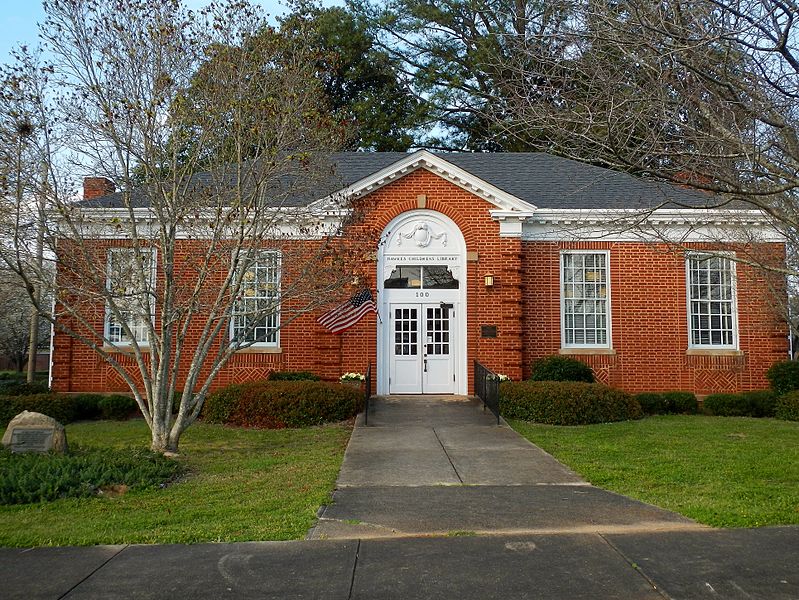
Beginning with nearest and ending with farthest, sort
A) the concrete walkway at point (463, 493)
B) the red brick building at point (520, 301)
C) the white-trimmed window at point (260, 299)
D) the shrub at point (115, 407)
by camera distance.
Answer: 1. the concrete walkway at point (463, 493)
2. the white-trimmed window at point (260, 299)
3. the shrub at point (115, 407)
4. the red brick building at point (520, 301)

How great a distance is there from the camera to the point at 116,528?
20.1 ft

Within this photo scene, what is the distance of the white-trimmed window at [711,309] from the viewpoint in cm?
1634

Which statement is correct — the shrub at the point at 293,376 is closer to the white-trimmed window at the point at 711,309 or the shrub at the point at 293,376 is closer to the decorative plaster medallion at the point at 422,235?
the decorative plaster medallion at the point at 422,235

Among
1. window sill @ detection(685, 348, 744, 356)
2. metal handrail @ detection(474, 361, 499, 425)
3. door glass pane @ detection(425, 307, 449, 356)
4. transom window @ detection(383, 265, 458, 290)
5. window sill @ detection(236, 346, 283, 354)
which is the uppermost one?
transom window @ detection(383, 265, 458, 290)

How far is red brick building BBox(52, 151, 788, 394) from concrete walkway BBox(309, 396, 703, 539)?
3910 millimetres

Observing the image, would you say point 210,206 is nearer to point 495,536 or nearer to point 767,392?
point 495,536

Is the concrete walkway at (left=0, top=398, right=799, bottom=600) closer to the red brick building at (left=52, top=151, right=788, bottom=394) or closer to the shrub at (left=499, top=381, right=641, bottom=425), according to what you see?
the shrub at (left=499, top=381, right=641, bottom=425)

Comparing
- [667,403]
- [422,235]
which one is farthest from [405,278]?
[667,403]

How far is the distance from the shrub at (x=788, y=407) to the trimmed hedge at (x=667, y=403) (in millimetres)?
1705

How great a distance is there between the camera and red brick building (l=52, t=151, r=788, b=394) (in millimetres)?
15367

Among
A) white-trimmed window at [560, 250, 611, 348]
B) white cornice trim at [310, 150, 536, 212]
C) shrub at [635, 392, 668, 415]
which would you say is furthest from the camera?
white-trimmed window at [560, 250, 611, 348]

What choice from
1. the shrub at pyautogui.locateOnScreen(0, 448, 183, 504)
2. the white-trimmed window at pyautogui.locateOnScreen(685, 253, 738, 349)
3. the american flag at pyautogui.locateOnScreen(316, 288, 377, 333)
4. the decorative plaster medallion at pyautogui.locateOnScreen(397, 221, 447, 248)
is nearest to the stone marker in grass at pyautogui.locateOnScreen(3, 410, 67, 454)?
the shrub at pyautogui.locateOnScreen(0, 448, 183, 504)

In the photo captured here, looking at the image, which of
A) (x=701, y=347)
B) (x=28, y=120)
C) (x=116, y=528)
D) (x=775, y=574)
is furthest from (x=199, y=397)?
(x=701, y=347)

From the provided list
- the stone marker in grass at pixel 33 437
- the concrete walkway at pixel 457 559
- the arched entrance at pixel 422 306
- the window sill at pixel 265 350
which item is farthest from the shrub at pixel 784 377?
the stone marker in grass at pixel 33 437
